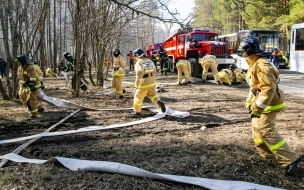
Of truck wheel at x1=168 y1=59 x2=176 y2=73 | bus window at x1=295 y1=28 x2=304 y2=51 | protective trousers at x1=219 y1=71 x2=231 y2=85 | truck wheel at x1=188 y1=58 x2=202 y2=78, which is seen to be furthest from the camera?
truck wheel at x1=168 y1=59 x2=176 y2=73

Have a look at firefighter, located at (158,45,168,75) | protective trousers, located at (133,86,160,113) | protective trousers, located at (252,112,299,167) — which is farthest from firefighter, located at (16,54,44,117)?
firefighter, located at (158,45,168,75)

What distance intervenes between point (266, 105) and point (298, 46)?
1628cm

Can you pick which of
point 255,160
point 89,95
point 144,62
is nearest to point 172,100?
point 144,62

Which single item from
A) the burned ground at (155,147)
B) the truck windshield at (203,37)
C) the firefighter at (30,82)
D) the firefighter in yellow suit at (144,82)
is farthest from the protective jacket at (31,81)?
the truck windshield at (203,37)

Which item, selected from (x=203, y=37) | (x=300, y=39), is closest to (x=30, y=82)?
(x=203, y=37)

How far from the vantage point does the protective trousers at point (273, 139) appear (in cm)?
336

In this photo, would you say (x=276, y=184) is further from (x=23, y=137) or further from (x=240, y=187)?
(x=23, y=137)

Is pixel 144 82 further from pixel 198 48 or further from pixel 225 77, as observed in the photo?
pixel 198 48

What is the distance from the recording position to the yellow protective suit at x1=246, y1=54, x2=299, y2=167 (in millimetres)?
3320

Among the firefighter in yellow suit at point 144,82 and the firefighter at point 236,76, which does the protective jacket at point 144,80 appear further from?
the firefighter at point 236,76

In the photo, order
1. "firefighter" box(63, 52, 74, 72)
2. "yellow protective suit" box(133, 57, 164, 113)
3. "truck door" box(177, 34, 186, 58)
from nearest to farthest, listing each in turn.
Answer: "yellow protective suit" box(133, 57, 164, 113)
"firefighter" box(63, 52, 74, 72)
"truck door" box(177, 34, 186, 58)

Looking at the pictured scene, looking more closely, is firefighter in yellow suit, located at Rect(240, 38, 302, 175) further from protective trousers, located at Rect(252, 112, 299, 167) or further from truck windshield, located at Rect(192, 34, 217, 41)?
truck windshield, located at Rect(192, 34, 217, 41)

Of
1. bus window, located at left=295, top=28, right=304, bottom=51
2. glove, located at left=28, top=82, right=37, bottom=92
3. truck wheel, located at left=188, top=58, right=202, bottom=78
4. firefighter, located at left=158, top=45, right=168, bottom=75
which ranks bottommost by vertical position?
glove, located at left=28, top=82, right=37, bottom=92

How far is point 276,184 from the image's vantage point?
317 centimetres
